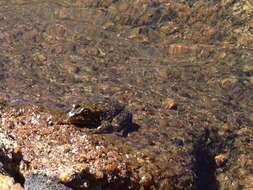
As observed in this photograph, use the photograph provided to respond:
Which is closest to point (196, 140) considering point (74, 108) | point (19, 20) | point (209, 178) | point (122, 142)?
point (209, 178)

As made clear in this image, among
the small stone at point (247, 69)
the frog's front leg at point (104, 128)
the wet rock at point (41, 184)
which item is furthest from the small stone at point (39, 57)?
the small stone at point (247, 69)

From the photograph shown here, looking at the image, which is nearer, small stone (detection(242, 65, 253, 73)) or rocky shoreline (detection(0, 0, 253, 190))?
rocky shoreline (detection(0, 0, 253, 190))

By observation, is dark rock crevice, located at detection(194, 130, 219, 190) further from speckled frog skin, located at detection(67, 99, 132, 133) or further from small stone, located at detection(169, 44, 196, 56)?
small stone, located at detection(169, 44, 196, 56)

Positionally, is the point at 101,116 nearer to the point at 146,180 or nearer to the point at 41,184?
the point at 146,180

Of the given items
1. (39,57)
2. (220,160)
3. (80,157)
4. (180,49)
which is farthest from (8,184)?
(180,49)

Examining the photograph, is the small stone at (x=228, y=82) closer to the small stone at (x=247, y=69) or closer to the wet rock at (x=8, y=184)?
the small stone at (x=247, y=69)

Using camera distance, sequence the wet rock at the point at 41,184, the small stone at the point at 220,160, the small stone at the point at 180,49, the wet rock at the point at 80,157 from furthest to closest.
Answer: the small stone at the point at 180,49 → the small stone at the point at 220,160 → the wet rock at the point at 80,157 → the wet rock at the point at 41,184

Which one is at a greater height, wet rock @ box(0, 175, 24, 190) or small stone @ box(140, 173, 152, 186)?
wet rock @ box(0, 175, 24, 190)

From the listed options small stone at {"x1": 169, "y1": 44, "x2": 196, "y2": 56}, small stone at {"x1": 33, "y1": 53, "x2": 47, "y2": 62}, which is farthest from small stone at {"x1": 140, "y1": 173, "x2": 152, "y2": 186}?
small stone at {"x1": 169, "y1": 44, "x2": 196, "y2": 56}
